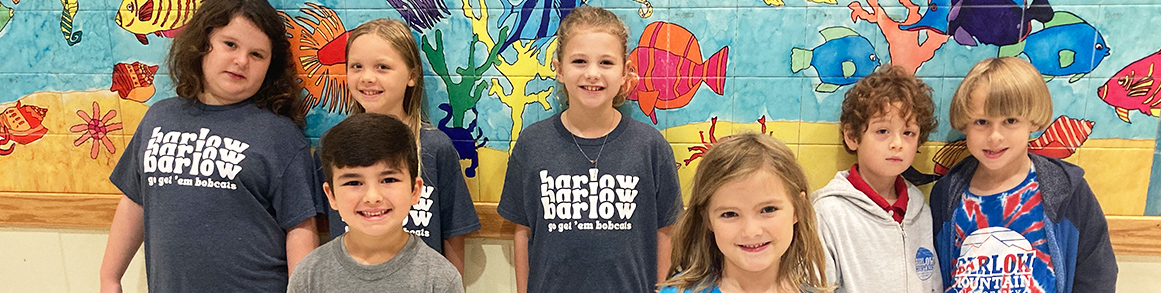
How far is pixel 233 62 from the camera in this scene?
187 centimetres

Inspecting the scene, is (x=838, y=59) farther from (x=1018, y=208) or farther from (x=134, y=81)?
(x=134, y=81)

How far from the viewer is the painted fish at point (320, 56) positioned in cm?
202

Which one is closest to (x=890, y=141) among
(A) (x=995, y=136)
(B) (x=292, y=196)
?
(A) (x=995, y=136)

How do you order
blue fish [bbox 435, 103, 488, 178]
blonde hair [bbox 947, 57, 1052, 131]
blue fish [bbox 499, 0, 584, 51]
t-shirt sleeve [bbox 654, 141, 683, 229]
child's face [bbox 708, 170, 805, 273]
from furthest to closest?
1. blue fish [bbox 435, 103, 488, 178]
2. blue fish [bbox 499, 0, 584, 51]
3. t-shirt sleeve [bbox 654, 141, 683, 229]
4. blonde hair [bbox 947, 57, 1052, 131]
5. child's face [bbox 708, 170, 805, 273]

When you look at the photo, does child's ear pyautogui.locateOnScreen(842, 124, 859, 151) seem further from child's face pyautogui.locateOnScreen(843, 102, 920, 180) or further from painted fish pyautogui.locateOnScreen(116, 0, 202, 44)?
painted fish pyautogui.locateOnScreen(116, 0, 202, 44)

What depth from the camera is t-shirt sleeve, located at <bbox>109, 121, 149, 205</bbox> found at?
194 cm

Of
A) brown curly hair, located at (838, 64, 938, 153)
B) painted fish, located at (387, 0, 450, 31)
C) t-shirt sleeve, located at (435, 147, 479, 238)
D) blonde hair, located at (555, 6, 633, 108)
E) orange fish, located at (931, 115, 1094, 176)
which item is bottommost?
t-shirt sleeve, located at (435, 147, 479, 238)

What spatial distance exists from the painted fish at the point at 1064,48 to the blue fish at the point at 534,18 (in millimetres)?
1290

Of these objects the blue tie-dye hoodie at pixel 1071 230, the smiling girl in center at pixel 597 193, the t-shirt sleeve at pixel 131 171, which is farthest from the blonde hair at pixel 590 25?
the t-shirt sleeve at pixel 131 171

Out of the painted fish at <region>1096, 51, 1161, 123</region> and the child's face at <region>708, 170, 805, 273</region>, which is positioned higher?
the painted fish at <region>1096, 51, 1161, 123</region>

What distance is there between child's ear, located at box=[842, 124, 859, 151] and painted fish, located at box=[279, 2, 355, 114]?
4.85ft

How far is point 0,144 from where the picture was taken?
2.23 m

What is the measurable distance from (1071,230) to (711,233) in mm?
1128

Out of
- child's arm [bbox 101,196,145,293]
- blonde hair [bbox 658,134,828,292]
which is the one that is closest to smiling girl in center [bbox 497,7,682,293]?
blonde hair [bbox 658,134,828,292]
